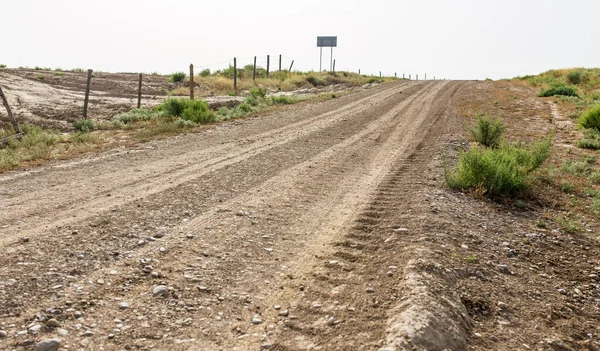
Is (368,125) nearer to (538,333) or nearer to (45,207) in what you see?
(45,207)

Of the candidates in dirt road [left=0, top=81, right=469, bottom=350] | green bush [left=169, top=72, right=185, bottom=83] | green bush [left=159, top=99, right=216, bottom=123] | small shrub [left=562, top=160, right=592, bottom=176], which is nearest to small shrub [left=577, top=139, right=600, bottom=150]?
small shrub [left=562, top=160, right=592, bottom=176]

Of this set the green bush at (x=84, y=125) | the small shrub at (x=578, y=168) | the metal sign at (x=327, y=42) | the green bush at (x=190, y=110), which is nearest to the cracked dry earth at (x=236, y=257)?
the small shrub at (x=578, y=168)

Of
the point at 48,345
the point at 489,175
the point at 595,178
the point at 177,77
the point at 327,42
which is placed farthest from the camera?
the point at 327,42

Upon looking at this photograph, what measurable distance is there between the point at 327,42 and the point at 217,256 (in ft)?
236

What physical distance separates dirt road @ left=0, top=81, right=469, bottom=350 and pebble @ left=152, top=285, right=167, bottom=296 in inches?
1.1

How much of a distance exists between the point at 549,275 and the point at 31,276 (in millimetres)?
4839

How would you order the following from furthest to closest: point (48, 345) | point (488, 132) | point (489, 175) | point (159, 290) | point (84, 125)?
point (84, 125) < point (488, 132) < point (489, 175) < point (159, 290) < point (48, 345)

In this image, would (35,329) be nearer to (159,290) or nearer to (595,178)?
(159,290)

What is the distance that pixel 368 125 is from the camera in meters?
15.7

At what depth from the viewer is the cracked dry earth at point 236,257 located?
3484 mm

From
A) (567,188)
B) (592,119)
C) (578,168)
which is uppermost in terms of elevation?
(592,119)

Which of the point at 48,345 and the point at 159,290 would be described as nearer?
the point at 48,345

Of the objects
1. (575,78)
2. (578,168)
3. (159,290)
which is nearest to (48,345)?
(159,290)

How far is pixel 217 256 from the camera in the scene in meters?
4.86
